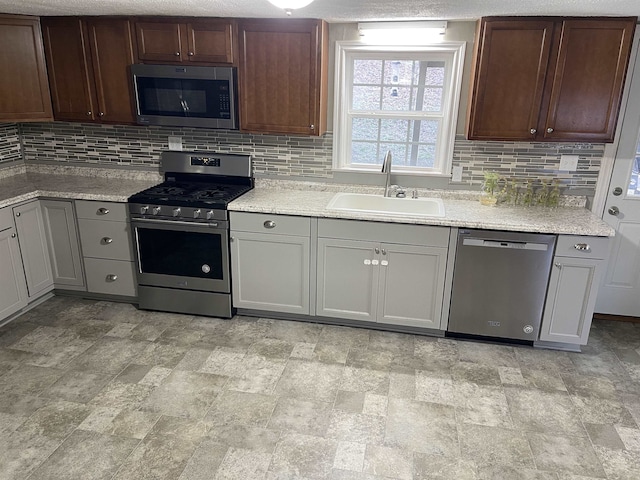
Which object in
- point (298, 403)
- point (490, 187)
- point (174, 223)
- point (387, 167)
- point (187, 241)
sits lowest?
point (298, 403)

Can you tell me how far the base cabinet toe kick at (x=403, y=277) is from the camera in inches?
116

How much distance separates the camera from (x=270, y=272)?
10.9ft

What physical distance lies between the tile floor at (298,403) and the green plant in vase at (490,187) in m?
0.98

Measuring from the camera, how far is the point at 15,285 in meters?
3.33

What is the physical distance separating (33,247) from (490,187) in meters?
3.25

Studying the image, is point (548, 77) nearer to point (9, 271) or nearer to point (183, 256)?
point (183, 256)

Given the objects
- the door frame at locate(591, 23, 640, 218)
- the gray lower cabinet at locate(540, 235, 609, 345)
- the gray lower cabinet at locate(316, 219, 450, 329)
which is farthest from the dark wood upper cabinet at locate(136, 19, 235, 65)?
the door frame at locate(591, 23, 640, 218)

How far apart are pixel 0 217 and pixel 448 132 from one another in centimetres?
305

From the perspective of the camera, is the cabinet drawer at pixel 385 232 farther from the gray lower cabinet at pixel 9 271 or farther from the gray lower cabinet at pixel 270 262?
the gray lower cabinet at pixel 9 271

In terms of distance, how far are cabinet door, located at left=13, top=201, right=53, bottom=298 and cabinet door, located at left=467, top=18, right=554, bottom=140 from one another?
305cm

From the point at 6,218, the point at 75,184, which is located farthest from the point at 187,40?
the point at 6,218

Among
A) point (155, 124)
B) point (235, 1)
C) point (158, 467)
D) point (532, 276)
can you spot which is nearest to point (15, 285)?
point (155, 124)

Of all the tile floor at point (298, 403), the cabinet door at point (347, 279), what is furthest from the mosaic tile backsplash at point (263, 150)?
the tile floor at point (298, 403)

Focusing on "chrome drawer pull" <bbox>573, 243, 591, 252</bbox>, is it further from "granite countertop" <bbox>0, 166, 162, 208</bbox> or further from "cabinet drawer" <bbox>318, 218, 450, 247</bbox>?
"granite countertop" <bbox>0, 166, 162, 208</bbox>
